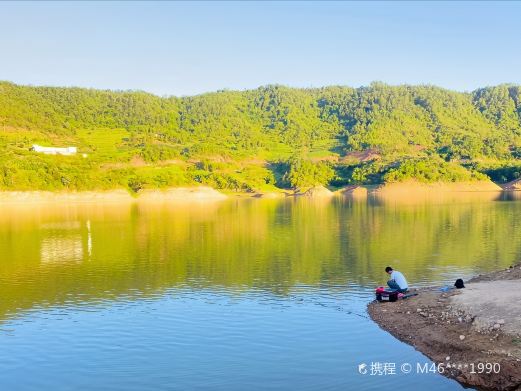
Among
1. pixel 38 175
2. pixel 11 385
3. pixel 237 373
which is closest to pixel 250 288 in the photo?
pixel 237 373

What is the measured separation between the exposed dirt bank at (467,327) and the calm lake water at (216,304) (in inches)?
27.2

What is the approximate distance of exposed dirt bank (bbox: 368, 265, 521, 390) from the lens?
17.2 meters

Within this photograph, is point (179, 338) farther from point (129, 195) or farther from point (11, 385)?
point (129, 195)

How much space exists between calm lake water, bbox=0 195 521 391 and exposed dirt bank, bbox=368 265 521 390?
69cm

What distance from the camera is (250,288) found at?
1307 inches

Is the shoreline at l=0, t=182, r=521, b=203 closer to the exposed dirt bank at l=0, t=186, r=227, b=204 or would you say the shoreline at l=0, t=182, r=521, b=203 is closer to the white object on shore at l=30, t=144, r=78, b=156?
the exposed dirt bank at l=0, t=186, r=227, b=204

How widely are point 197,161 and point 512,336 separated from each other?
18430 centimetres

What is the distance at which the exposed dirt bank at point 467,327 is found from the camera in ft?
56.3

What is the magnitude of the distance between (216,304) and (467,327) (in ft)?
43.6

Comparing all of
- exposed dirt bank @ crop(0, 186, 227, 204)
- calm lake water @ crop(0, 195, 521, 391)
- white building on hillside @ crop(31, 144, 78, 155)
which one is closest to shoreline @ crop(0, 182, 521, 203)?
exposed dirt bank @ crop(0, 186, 227, 204)

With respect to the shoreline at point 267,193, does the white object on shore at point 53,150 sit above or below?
above

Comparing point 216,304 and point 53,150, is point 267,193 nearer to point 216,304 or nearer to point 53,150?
point 53,150

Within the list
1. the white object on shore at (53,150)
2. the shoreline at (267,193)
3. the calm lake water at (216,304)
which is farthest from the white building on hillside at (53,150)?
the calm lake water at (216,304)

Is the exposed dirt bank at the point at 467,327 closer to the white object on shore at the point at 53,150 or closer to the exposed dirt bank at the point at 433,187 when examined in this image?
the exposed dirt bank at the point at 433,187
